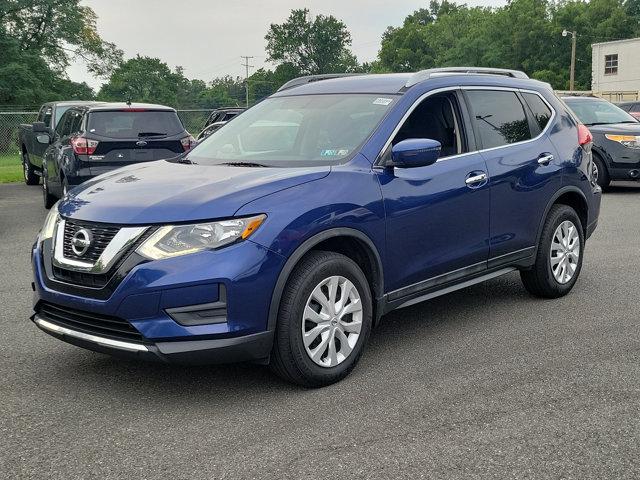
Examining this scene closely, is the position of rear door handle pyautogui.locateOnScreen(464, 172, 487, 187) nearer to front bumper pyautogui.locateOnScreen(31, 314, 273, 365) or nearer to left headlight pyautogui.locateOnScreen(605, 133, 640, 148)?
front bumper pyautogui.locateOnScreen(31, 314, 273, 365)

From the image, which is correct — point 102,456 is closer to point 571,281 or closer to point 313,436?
point 313,436

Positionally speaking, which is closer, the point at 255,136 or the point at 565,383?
the point at 565,383

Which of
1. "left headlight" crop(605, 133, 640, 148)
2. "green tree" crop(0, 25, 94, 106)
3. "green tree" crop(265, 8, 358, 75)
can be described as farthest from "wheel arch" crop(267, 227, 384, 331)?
"green tree" crop(265, 8, 358, 75)

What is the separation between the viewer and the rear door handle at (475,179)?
5129 mm

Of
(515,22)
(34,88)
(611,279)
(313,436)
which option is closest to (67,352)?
(313,436)

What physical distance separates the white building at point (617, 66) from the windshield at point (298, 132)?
5828 centimetres

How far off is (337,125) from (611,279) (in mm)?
3307

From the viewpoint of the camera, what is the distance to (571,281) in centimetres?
630

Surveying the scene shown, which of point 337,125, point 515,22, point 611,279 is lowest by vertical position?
point 611,279

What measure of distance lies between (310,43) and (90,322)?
118 m

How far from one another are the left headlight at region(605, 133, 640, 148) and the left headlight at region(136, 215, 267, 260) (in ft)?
37.2

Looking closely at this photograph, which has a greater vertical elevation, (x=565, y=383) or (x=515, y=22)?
(x=515, y=22)

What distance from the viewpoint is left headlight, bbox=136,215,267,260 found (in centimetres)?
381

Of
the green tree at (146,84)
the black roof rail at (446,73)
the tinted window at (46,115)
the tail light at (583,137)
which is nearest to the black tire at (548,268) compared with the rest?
the tail light at (583,137)
